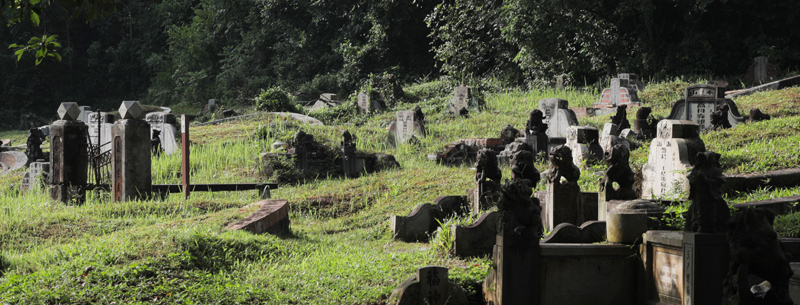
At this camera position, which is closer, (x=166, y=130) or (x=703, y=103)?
(x=703, y=103)

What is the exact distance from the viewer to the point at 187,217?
9.23m

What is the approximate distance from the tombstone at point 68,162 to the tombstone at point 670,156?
24.7 feet

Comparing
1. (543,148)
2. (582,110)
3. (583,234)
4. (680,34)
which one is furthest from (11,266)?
(680,34)

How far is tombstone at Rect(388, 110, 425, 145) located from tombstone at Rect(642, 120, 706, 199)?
9.13 m

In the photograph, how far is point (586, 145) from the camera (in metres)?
11.5

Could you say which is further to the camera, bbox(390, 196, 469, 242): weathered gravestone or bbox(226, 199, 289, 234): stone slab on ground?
bbox(390, 196, 469, 242): weathered gravestone

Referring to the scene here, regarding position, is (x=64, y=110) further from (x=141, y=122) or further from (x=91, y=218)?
(x=91, y=218)

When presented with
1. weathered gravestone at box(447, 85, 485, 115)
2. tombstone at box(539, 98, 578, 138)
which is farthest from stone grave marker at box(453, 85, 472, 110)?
tombstone at box(539, 98, 578, 138)

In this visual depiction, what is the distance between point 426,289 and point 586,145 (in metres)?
6.24

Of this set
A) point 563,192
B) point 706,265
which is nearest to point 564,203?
point 563,192

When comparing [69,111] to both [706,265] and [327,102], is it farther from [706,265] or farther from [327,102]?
[327,102]

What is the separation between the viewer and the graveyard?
590cm

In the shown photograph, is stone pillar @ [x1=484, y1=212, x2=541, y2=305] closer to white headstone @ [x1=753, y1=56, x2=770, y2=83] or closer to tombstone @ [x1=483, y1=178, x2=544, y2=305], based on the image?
tombstone @ [x1=483, y1=178, x2=544, y2=305]

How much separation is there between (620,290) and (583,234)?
0.57 metres
